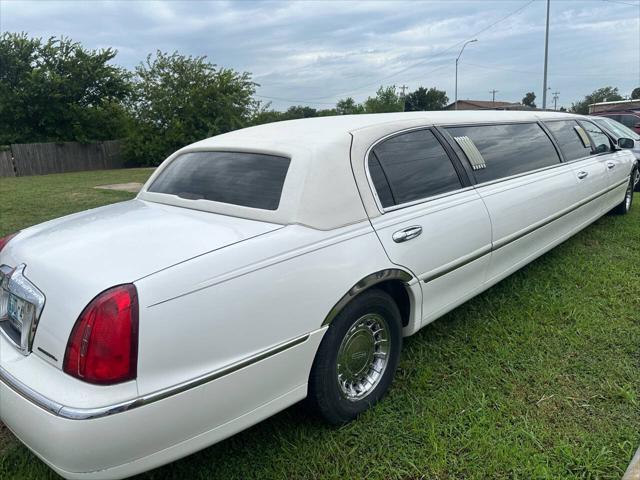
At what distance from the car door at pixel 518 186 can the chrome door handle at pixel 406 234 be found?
83cm

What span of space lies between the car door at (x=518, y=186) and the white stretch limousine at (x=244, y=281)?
0.03 m

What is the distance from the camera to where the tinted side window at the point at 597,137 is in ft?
17.6

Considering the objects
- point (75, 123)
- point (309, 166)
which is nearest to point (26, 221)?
point (309, 166)

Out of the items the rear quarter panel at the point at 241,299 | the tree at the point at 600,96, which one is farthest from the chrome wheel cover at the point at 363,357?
the tree at the point at 600,96

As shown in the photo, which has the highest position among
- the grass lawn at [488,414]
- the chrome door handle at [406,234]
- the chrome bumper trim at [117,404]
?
the chrome door handle at [406,234]

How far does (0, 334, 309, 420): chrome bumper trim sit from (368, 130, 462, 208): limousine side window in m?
1.15

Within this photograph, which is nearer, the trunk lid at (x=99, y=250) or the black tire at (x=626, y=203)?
the trunk lid at (x=99, y=250)

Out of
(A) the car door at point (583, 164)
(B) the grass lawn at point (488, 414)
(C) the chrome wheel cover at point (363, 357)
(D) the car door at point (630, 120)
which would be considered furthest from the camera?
(D) the car door at point (630, 120)

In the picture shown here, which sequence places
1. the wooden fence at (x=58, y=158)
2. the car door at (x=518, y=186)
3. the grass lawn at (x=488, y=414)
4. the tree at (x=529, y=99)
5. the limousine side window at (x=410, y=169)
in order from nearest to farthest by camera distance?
the grass lawn at (x=488, y=414), the limousine side window at (x=410, y=169), the car door at (x=518, y=186), the wooden fence at (x=58, y=158), the tree at (x=529, y=99)

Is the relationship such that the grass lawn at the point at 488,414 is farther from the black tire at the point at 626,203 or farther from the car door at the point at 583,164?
the black tire at the point at 626,203

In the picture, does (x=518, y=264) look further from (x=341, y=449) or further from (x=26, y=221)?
(x=26, y=221)

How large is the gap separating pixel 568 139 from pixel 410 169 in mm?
2799

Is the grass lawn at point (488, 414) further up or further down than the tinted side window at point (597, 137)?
A: further down

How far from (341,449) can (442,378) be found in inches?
33.9
